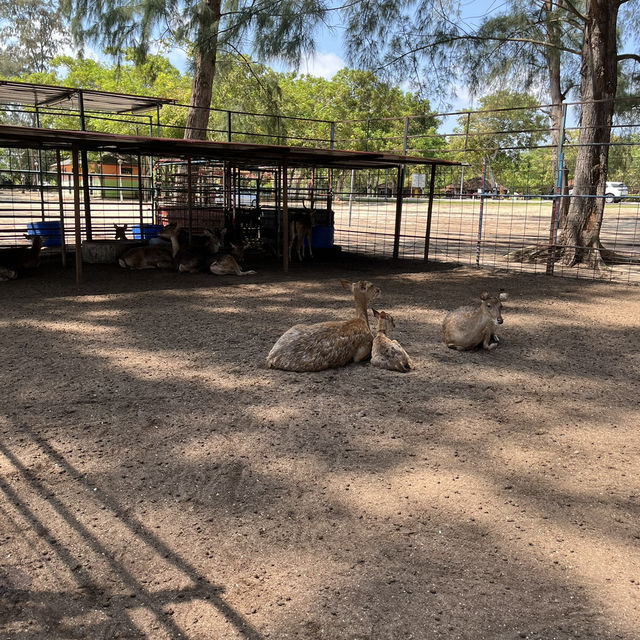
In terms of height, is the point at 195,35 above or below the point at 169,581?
above

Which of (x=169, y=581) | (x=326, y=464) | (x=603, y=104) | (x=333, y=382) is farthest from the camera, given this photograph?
(x=603, y=104)

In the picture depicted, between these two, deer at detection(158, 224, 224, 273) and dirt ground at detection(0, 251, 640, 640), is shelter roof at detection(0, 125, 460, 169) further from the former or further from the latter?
dirt ground at detection(0, 251, 640, 640)

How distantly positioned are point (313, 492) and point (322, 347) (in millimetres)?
2231

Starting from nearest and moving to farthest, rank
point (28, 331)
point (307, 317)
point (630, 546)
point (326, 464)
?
point (630, 546) → point (326, 464) → point (28, 331) → point (307, 317)

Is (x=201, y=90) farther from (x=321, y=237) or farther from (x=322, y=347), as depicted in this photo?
(x=322, y=347)

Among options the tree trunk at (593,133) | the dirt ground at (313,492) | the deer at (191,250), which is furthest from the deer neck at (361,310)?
the tree trunk at (593,133)

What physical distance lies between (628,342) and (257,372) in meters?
4.30

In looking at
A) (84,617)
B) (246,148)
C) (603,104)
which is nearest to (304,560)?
(84,617)

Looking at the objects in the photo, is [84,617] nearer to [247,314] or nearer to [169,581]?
[169,581]

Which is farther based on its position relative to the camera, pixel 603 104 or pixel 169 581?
pixel 603 104

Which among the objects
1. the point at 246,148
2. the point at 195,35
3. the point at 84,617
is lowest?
the point at 84,617

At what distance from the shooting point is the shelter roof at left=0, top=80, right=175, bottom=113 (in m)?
12.6

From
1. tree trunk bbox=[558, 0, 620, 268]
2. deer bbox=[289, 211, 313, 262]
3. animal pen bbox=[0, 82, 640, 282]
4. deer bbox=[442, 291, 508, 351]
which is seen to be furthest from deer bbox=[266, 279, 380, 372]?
deer bbox=[289, 211, 313, 262]

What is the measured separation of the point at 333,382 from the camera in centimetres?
548
